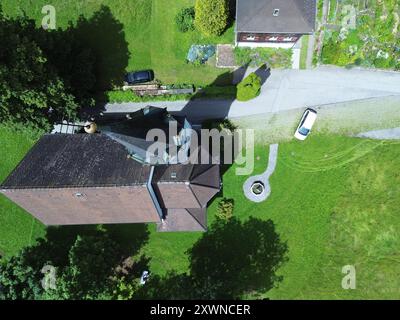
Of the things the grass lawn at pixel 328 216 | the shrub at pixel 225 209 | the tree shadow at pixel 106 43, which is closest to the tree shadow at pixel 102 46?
the tree shadow at pixel 106 43

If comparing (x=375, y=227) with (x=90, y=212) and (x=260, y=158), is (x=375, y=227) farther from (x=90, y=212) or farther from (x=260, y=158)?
(x=90, y=212)

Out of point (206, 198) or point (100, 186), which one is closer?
point (100, 186)

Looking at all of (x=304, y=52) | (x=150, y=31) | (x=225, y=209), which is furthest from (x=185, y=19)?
(x=225, y=209)

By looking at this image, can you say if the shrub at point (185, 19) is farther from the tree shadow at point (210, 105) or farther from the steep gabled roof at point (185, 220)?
the steep gabled roof at point (185, 220)

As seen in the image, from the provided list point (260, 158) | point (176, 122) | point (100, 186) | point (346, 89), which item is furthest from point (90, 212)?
point (346, 89)

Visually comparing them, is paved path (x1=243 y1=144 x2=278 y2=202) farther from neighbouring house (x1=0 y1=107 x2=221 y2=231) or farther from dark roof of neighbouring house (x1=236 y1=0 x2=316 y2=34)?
dark roof of neighbouring house (x1=236 y1=0 x2=316 y2=34)

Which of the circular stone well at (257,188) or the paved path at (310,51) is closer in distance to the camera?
the circular stone well at (257,188)
